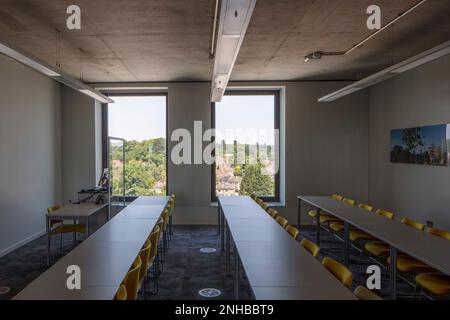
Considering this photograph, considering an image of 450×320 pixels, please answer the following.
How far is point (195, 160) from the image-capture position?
23.9 feet

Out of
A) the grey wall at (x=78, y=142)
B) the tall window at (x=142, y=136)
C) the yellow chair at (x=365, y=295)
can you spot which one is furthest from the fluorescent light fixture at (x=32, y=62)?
the yellow chair at (x=365, y=295)

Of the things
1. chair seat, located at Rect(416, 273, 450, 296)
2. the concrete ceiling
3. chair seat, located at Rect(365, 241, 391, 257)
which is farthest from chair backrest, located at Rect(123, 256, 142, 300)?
chair seat, located at Rect(365, 241, 391, 257)

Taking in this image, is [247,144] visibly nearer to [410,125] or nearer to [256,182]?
[256,182]

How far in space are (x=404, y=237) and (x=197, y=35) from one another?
349 cm

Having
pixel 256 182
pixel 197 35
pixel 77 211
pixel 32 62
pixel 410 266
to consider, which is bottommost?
pixel 410 266

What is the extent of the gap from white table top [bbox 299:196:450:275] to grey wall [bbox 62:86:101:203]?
203 inches

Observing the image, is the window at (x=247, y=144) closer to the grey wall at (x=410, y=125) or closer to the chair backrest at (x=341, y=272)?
the grey wall at (x=410, y=125)

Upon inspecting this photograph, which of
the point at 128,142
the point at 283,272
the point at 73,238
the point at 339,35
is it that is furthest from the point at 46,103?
the point at 283,272

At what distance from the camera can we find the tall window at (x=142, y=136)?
753 cm

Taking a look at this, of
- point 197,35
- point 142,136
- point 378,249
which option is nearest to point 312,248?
point 378,249

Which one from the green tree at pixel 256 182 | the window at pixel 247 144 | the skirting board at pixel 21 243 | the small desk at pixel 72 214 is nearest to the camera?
the small desk at pixel 72 214

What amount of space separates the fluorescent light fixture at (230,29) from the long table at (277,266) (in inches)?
76.7

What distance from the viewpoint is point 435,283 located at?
9.69 ft
